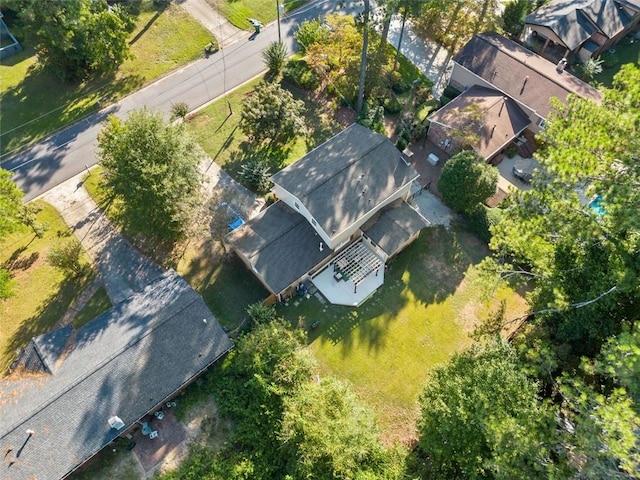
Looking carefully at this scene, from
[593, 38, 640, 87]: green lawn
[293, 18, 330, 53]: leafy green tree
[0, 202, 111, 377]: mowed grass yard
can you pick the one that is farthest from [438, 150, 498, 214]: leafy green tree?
[0, 202, 111, 377]: mowed grass yard

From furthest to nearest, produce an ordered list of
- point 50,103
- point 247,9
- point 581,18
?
point 247,9, point 581,18, point 50,103

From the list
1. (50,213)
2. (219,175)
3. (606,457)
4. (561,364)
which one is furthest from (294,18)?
(606,457)

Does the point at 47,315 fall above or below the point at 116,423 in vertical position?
above

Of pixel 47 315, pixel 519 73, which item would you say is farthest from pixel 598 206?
pixel 47 315

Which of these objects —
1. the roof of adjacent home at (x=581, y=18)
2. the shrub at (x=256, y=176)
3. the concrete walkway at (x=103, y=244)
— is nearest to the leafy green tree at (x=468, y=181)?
the shrub at (x=256, y=176)

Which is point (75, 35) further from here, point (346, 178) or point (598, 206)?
point (598, 206)

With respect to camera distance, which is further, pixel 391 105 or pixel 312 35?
pixel 312 35

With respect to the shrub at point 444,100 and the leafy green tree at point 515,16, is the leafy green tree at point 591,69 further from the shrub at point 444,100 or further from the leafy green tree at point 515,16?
the shrub at point 444,100
